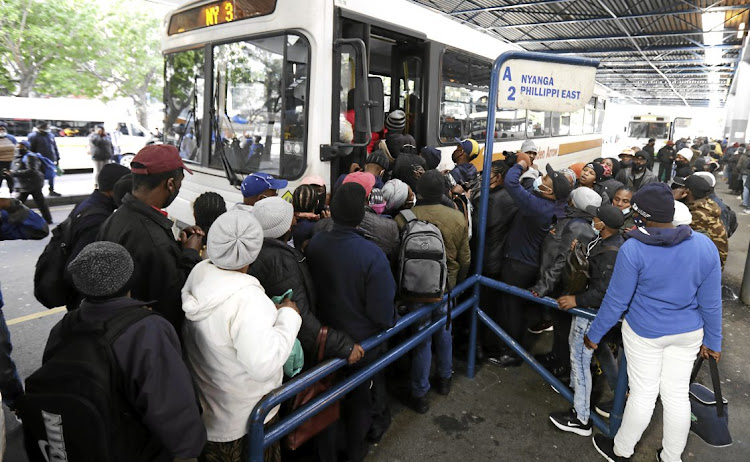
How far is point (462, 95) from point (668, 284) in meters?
4.05

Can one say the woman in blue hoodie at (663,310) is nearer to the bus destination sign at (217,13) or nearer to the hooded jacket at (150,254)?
the hooded jacket at (150,254)

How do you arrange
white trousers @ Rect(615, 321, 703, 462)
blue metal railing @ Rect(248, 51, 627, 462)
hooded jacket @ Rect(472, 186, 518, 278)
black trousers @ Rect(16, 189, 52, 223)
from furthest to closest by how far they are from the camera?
1. black trousers @ Rect(16, 189, 52, 223)
2. hooded jacket @ Rect(472, 186, 518, 278)
3. white trousers @ Rect(615, 321, 703, 462)
4. blue metal railing @ Rect(248, 51, 627, 462)

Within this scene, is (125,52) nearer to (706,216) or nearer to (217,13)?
(217,13)

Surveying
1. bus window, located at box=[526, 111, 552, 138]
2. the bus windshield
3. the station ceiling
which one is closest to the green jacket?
bus window, located at box=[526, 111, 552, 138]

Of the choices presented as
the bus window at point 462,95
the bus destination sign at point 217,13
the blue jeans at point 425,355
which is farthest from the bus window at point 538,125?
the blue jeans at point 425,355

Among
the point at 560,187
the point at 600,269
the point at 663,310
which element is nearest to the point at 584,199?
the point at 560,187

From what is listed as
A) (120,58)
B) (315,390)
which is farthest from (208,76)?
(120,58)

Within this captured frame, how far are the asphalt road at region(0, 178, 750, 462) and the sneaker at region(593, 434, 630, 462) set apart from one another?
7 centimetres

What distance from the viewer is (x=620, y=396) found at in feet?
10.1

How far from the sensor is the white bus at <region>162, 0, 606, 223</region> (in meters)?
3.85

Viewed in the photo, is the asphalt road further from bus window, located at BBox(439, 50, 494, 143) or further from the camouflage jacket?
bus window, located at BBox(439, 50, 494, 143)

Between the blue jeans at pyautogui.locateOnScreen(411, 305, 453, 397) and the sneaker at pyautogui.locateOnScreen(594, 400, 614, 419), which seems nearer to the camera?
the blue jeans at pyautogui.locateOnScreen(411, 305, 453, 397)

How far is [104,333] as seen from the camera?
1634 millimetres

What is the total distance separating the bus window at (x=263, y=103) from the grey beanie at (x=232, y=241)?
202 centimetres
